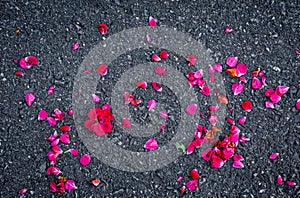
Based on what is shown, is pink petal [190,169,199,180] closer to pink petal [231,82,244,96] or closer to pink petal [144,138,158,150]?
pink petal [144,138,158,150]

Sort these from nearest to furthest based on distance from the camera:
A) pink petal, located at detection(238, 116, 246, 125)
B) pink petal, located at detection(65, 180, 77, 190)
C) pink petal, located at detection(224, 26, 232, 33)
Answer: pink petal, located at detection(65, 180, 77, 190), pink petal, located at detection(238, 116, 246, 125), pink petal, located at detection(224, 26, 232, 33)

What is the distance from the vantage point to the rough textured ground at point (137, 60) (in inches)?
87.9

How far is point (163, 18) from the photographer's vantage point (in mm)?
2451

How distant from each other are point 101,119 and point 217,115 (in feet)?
2.04

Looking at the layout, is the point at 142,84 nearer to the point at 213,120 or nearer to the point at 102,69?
the point at 102,69

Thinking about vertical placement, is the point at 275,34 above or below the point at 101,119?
above

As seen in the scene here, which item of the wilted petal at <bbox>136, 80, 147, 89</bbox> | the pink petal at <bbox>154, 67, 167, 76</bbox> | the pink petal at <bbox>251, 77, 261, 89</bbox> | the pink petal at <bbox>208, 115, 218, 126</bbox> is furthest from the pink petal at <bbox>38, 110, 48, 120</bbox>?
the pink petal at <bbox>251, 77, 261, 89</bbox>

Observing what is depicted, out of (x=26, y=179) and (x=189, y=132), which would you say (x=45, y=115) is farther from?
(x=189, y=132)

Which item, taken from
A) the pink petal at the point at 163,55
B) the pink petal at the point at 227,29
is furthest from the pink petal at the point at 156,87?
the pink petal at the point at 227,29

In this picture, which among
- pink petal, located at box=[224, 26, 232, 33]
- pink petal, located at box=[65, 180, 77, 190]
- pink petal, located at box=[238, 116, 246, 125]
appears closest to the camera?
pink petal, located at box=[65, 180, 77, 190]

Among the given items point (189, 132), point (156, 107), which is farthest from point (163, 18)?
point (189, 132)

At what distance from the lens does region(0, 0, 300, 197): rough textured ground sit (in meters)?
2.23

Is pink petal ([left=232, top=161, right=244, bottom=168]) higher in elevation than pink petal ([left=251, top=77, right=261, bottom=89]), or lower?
lower

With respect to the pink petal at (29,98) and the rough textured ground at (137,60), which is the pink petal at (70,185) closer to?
the rough textured ground at (137,60)
